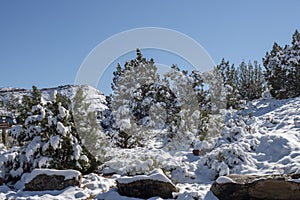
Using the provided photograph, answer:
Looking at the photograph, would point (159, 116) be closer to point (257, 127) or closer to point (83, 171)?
point (257, 127)

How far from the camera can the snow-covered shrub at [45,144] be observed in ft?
27.5

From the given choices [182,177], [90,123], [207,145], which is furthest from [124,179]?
[207,145]

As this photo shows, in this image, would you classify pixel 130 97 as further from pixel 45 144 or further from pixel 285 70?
pixel 285 70

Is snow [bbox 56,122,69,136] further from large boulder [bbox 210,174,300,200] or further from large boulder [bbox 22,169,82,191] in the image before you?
large boulder [bbox 210,174,300,200]

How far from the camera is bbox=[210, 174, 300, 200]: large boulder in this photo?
5787mm

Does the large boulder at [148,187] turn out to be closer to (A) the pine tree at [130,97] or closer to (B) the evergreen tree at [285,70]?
(A) the pine tree at [130,97]

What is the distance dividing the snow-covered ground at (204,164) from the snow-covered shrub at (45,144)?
652mm

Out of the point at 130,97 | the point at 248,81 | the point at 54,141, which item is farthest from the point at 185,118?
the point at 248,81

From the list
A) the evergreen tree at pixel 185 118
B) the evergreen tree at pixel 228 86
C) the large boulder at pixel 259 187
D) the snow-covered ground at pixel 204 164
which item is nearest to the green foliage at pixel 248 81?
the evergreen tree at pixel 228 86

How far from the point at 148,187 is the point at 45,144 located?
350cm

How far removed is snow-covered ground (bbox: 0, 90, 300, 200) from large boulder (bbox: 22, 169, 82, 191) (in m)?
0.18

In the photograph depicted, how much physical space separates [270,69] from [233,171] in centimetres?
1410

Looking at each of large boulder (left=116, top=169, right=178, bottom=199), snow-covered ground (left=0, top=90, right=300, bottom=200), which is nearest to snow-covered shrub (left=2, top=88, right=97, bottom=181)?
snow-covered ground (left=0, top=90, right=300, bottom=200)

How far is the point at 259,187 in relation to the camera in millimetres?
5977
